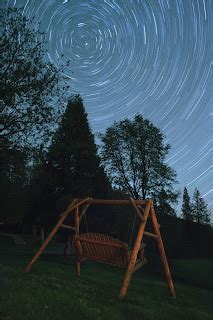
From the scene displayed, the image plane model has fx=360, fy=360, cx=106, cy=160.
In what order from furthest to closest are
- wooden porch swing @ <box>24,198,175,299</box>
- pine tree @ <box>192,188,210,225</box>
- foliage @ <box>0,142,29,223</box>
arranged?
pine tree @ <box>192,188,210,225</box> < foliage @ <box>0,142,29,223</box> < wooden porch swing @ <box>24,198,175,299</box>

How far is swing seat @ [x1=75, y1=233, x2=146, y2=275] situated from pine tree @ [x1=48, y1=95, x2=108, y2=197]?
22.0m

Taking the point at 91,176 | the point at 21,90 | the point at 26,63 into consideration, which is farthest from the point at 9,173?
the point at 91,176

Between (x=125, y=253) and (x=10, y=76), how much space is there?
16483mm

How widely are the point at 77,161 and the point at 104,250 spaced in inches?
Answer: 1126

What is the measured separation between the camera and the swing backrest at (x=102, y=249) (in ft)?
41.8

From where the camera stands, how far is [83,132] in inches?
1837

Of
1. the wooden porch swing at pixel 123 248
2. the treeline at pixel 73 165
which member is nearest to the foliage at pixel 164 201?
the treeline at pixel 73 165

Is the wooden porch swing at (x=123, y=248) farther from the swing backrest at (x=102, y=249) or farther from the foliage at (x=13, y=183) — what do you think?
Result: the foliage at (x=13, y=183)

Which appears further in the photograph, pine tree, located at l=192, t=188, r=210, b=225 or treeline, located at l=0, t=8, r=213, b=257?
pine tree, located at l=192, t=188, r=210, b=225

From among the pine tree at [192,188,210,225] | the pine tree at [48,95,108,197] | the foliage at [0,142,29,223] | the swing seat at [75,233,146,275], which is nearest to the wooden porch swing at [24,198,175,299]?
the swing seat at [75,233,146,275]

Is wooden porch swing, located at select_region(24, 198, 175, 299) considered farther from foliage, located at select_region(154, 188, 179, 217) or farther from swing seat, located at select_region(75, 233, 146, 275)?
foliage, located at select_region(154, 188, 179, 217)

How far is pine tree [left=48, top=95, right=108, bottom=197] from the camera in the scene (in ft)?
130

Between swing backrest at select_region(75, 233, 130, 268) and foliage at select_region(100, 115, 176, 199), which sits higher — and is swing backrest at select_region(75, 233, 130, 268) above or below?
below

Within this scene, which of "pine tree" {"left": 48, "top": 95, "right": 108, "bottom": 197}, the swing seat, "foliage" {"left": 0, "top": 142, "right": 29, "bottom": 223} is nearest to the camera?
the swing seat
